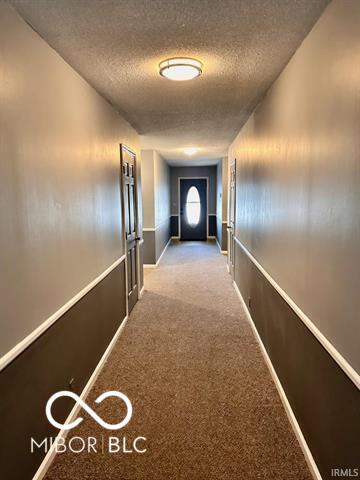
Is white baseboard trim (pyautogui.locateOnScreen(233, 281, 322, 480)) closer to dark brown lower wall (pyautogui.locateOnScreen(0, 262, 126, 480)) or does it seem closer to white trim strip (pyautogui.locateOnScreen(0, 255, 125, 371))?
dark brown lower wall (pyautogui.locateOnScreen(0, 262, 126, 480))

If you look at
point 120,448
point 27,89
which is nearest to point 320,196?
point 27,89

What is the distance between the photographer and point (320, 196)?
63.4 inches

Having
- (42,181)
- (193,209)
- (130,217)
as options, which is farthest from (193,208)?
(42,181)

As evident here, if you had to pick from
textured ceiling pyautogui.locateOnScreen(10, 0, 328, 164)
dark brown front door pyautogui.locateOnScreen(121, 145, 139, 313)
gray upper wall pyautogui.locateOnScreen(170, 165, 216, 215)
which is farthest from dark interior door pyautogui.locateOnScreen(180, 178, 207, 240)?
textured ceiling pyautogui.locateOnScreen(10, 0, 328, 164)

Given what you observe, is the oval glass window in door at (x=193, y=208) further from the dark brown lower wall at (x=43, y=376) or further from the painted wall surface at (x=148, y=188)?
the dark brown lower wall at (x=43, y=376)

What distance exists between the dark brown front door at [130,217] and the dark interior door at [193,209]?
20.4 feet

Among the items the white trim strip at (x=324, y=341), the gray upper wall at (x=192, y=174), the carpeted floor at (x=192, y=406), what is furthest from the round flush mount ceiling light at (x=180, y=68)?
the gray upper wall at (x=192, y=174)

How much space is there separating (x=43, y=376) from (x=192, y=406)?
1.06 metres

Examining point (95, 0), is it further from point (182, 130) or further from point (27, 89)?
point (182, 130)

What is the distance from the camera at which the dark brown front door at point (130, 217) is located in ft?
12.7

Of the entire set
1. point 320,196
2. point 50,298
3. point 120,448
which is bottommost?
point 120,448

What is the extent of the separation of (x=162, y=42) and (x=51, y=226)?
1239 millimetres

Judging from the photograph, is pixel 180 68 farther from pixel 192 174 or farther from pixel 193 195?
pixel 193 195

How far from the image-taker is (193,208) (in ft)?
35.4
